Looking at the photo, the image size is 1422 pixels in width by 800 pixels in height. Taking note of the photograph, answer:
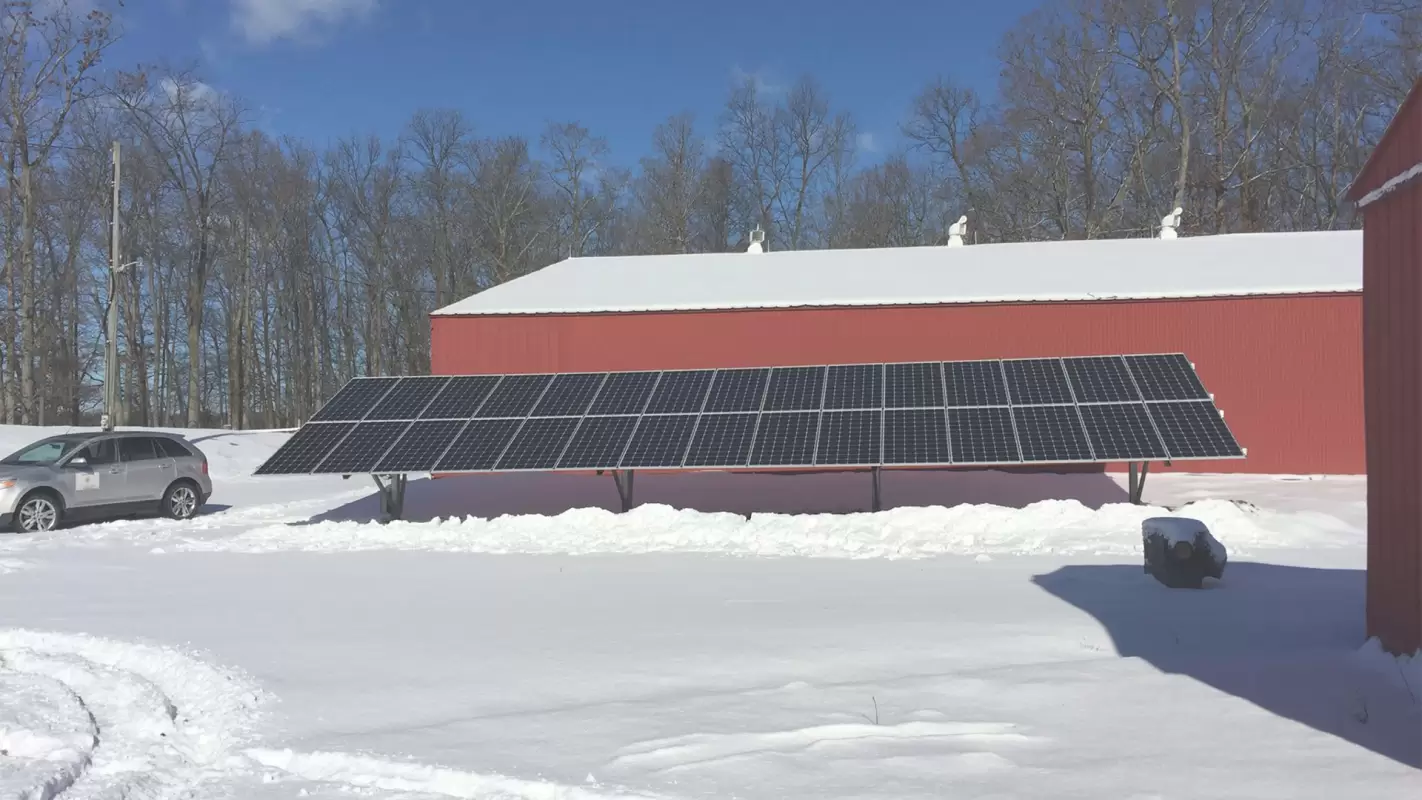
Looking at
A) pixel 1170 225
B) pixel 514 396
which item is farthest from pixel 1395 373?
pixel 1170 225

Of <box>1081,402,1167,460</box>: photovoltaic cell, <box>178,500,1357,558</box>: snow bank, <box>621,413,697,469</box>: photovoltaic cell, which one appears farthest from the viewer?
<box>621,413,697,469</box>: photovoltaic cell

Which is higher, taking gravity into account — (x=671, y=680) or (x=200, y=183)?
(x=200, y=183)

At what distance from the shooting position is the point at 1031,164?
49344 millimetres

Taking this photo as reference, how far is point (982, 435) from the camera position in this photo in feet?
50.8

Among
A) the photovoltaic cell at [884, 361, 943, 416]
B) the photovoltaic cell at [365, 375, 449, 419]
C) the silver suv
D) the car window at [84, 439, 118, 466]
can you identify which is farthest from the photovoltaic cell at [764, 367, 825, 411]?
the car window at [84, 439, 118, 466]

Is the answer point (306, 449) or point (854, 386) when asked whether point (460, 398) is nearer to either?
point (306, 449)

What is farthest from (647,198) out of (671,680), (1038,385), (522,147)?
(671,680)

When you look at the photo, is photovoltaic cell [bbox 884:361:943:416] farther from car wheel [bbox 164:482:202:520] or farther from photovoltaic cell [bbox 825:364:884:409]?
car wheel [bbox 164:482:202:520]

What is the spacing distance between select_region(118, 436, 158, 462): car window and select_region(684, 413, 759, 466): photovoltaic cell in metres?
9.81

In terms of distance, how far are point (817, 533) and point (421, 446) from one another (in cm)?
630

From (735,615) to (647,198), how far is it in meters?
50.2

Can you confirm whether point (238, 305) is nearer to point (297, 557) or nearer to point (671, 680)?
point (297, 557)

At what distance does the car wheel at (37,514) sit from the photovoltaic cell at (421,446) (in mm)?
5613

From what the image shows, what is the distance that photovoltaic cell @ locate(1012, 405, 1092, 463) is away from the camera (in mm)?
14742
